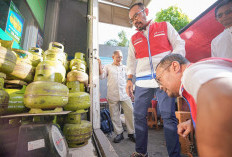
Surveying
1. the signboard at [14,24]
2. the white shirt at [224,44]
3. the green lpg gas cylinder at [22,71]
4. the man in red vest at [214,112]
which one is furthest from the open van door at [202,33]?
the signboard at [14,24]

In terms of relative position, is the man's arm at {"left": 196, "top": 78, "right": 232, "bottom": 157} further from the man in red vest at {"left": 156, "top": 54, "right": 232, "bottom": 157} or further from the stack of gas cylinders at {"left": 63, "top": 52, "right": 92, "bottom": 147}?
the stack of gas cylinders at {"left": 63, "top": 52, "right": 92, "bottom": 147}

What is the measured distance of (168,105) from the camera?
1466mm

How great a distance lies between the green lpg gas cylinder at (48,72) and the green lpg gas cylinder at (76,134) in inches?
27.0

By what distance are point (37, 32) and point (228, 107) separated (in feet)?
14.6

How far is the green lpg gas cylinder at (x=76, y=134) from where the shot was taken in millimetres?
1525

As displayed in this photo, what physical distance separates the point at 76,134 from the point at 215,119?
1572mm

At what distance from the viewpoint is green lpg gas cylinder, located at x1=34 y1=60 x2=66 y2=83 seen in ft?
4.75

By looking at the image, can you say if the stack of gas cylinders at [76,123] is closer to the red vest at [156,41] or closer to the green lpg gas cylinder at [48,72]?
the green lpg gas cylinder at [48,72]

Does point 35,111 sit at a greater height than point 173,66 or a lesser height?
lesser

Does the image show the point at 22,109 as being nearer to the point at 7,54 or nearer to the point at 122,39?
the point at 7,54

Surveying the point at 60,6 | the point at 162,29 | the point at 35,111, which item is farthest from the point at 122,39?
the point at 35,111

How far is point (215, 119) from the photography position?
35 centimetres

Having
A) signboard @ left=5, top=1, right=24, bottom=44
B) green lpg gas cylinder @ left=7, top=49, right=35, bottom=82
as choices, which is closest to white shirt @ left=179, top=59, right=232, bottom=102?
green lpg gas cylinder @ left=7, top=49, right=35, bottom=82

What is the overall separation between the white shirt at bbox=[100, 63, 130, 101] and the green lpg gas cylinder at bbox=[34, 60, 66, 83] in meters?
1.54
